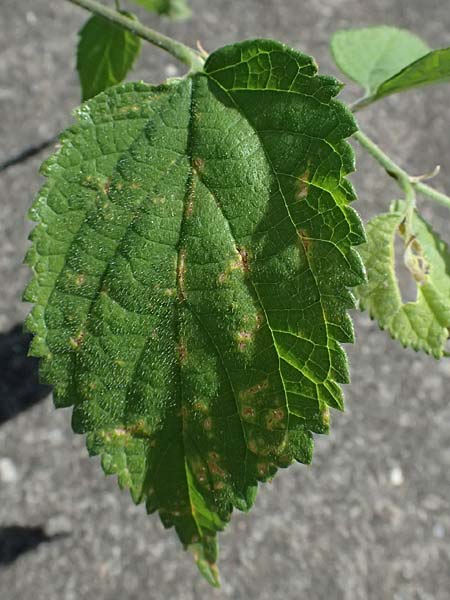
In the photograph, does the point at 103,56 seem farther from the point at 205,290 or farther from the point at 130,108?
the point at 205,290

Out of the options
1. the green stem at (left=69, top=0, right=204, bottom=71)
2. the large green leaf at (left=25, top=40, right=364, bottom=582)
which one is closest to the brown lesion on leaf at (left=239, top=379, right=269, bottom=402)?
the large green leaf at (left=25, top=40, right=364, bottom=582)

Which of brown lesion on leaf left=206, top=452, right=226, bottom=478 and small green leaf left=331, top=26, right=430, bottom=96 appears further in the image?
small green leaf left=331, top=26, right=430, bottom=96

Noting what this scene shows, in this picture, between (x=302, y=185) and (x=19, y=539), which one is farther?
(x=19, y=539)

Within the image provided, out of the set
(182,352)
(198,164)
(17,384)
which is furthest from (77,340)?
(17,384)

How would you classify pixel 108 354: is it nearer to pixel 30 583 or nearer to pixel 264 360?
pixel 264 360

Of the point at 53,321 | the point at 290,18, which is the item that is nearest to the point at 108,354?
the point at 53,321

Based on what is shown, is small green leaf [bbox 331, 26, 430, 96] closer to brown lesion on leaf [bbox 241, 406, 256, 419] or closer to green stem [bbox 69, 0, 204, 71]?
green stem [bbox 69, 0, 204, 71]
